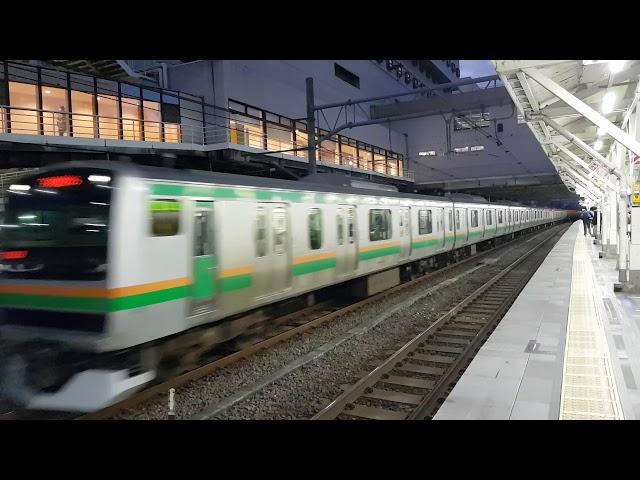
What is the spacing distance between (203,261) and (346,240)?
4.27 metres

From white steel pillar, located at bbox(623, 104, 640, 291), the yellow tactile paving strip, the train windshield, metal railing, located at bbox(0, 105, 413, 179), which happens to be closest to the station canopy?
white steel pillar, located at bbox(623, 104, 640, 291)

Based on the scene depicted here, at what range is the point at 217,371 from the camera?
20.6 ft

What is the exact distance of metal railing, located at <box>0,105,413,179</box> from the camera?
52.2ft

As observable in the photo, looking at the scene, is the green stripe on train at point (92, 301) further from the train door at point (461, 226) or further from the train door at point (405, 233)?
the train door at point (461, 226)

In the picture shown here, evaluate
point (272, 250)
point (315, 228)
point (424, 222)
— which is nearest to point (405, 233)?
point (424, 222)

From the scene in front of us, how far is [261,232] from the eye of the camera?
7.21 m

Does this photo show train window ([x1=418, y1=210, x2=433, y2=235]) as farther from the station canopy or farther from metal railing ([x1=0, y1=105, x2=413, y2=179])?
the station canopy

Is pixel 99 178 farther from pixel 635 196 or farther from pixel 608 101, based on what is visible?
pixel 608 101

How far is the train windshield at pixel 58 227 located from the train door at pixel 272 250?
250cm

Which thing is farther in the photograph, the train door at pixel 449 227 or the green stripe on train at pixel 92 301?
the train door at pixel 449 227

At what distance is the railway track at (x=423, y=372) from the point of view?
16.7 feet

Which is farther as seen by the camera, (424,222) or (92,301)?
(424,222)

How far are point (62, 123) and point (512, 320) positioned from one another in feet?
52.1

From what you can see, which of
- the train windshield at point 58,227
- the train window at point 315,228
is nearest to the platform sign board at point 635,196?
the train window at point 315,228
